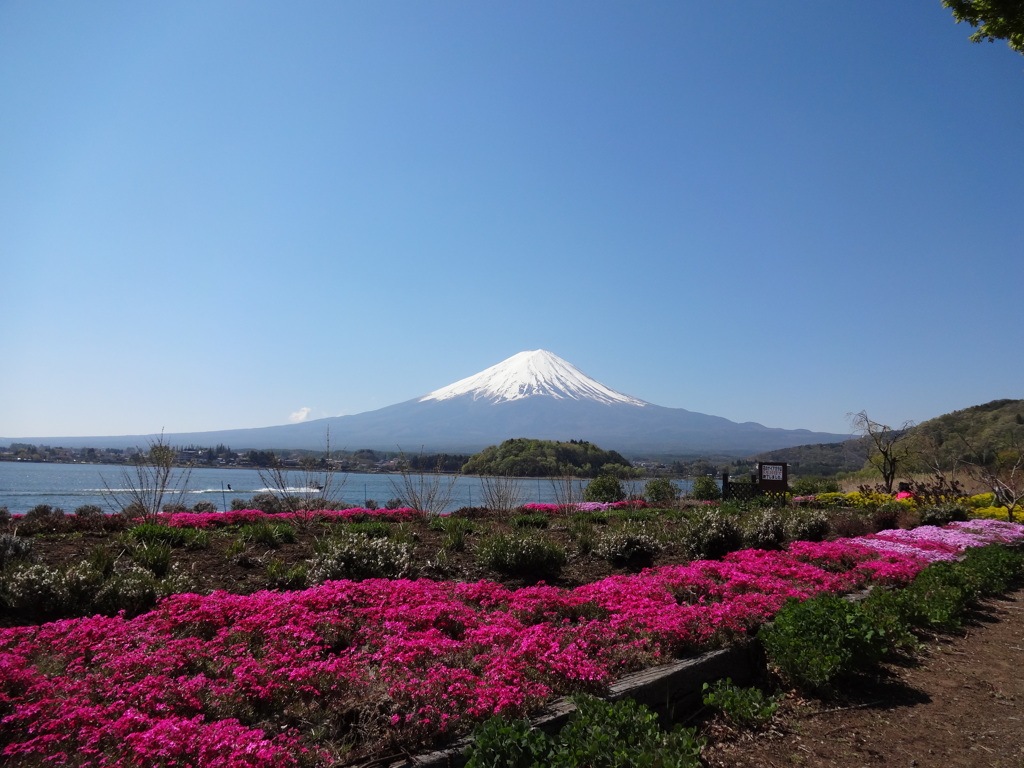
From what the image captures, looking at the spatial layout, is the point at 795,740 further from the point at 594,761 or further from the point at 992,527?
the point at 992,527

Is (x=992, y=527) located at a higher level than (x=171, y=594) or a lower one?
lower

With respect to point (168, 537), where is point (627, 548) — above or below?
below

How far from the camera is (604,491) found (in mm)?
19797

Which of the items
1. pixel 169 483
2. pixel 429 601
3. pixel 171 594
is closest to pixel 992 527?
pixel 429 601

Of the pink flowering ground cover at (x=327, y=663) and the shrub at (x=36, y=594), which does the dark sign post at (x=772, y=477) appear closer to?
the pink flowering ground cover at (x=327, y=663)

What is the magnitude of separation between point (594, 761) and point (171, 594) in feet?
15.4

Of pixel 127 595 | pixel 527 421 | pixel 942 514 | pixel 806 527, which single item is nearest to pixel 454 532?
pixel 127 595

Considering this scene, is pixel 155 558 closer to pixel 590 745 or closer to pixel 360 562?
pixel 360 562

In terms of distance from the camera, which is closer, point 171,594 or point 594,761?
point 594,761

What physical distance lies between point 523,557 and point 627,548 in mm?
1818

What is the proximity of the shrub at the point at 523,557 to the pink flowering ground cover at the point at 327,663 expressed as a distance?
48.2 inches

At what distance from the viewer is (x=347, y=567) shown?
263 inches

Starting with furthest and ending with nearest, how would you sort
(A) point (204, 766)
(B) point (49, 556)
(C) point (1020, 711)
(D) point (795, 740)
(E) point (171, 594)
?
(B) point (49, 556)
(E) point (171, 594)
(C) point (1020, 711)
(D) point (795, 740)
(A) point (204, 766)

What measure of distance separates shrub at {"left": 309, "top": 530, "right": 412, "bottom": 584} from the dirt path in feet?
14.4
